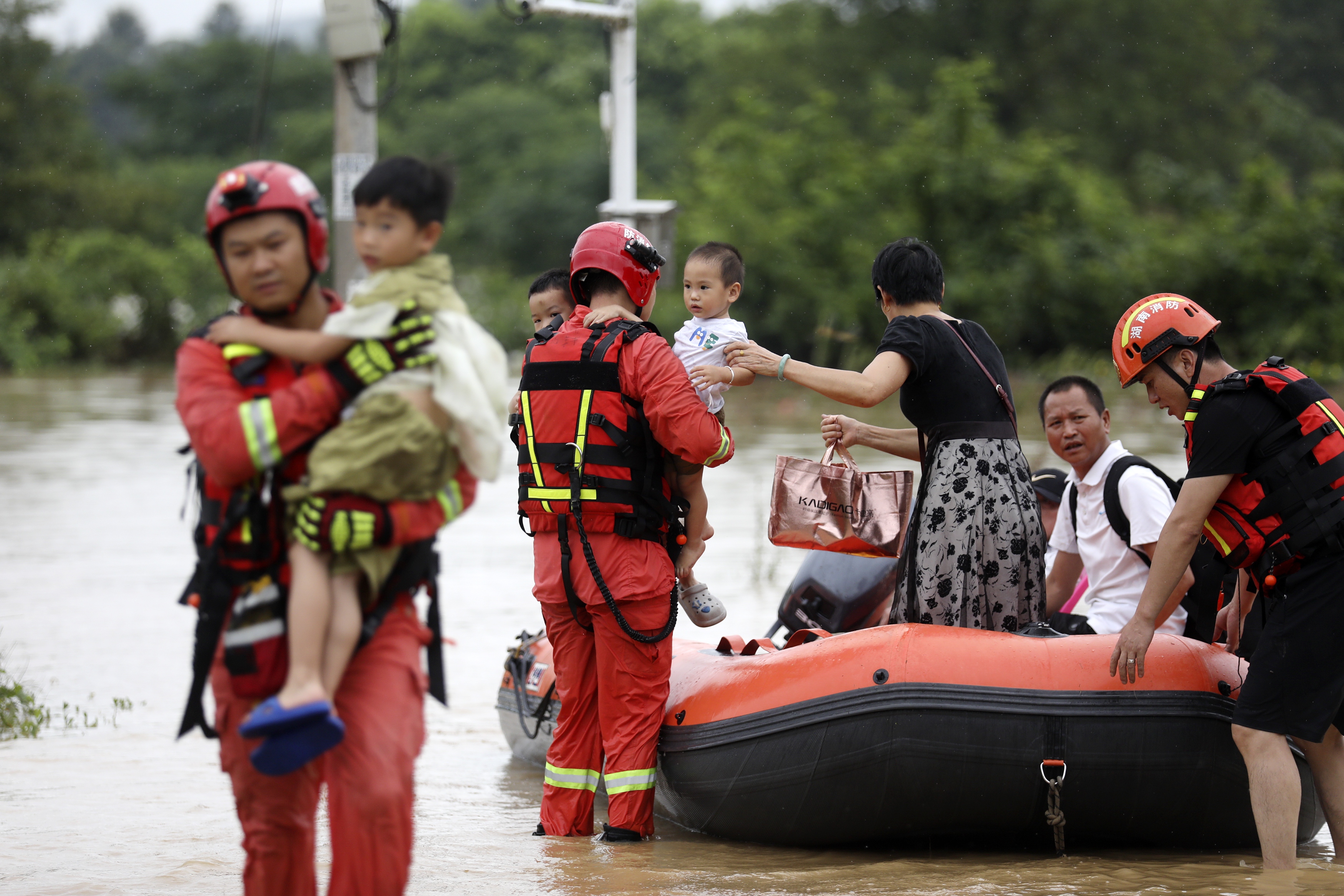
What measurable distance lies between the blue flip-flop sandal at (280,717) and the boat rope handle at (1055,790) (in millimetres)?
2508

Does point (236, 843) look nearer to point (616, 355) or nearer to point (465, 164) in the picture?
point (616, 355)

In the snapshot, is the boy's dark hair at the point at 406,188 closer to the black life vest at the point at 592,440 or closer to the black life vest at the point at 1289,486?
the black life vest at the point at 592,440

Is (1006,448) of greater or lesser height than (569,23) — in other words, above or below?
below

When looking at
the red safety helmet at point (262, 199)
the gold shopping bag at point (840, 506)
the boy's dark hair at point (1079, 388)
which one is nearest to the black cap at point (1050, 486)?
the boy's dark hair at point (1079, 388)

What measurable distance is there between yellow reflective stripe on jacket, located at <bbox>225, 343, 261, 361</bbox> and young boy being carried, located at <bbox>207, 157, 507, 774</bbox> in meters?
0.01

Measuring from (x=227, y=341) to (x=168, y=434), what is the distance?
62.7ft

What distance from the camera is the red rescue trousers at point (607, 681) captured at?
4902mm

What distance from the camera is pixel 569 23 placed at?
6956cm

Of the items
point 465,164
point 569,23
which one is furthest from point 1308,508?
point 569,23

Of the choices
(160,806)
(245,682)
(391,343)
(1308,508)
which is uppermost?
(391,343)

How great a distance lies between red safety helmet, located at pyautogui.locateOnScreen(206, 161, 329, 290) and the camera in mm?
3178

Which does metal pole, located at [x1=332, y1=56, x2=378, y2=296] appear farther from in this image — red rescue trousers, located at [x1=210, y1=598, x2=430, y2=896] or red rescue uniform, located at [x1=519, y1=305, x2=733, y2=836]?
red rescue trousers, located at [x1=210, y1=598, x2=430, y2=896]

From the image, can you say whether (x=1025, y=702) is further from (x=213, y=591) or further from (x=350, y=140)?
(x=350, y=140)

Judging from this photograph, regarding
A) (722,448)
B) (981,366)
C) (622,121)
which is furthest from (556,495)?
(622,121)
